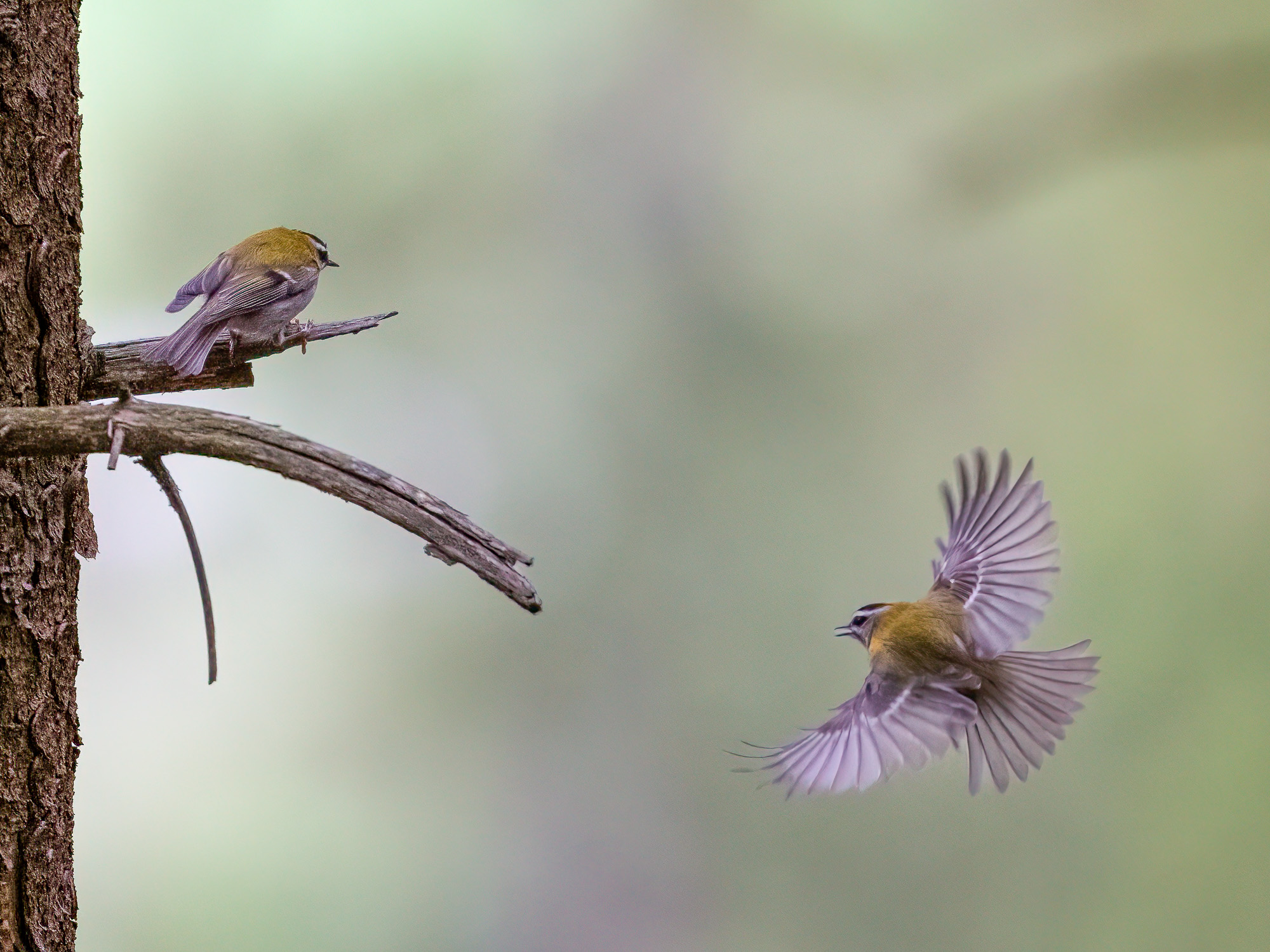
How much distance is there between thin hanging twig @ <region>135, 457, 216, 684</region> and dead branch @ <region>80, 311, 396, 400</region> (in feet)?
0.72

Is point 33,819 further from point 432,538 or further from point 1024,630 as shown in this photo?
point 1024,630

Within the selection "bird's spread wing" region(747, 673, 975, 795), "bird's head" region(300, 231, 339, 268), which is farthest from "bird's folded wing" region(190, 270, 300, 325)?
"bird's spread wing" region(747, 673, 975, 795)

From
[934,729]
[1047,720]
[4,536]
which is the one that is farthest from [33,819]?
[1047,720]

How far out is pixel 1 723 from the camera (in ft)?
2.96

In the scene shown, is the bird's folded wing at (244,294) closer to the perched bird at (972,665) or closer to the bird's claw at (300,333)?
the bird's claw at (300,333)

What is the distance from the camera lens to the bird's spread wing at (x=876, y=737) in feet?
4.11

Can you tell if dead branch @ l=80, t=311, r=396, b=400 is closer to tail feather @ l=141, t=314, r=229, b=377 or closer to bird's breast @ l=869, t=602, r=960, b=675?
tail feather @ l=141, t=314, r=229, b=377

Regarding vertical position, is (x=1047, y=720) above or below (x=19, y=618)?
above

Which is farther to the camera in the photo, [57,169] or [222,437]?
[57,169]

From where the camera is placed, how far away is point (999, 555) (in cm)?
145

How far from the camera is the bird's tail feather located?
1.00 meters

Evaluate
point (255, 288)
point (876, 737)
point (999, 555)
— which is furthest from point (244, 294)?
point (999, 555)

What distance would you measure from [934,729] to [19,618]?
1.08m

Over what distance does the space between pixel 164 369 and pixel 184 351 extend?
28mm
